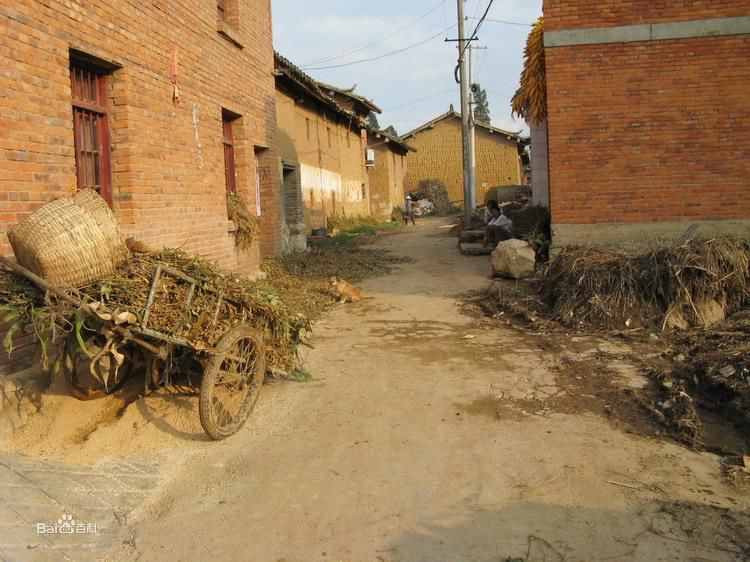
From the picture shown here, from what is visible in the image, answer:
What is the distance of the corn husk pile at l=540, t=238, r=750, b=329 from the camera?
753cm

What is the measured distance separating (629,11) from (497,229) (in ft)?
17.5

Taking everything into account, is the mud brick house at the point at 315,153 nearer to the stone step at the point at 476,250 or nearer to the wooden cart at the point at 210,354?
the stone step at the point at 476,250

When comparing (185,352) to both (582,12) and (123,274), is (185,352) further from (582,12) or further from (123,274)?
(582,12)

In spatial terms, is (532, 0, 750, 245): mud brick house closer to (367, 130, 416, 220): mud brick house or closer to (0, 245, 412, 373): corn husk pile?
(0, 245, 412, 373): corn husk pile

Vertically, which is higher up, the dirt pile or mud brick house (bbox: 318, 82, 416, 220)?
mud brick house (bbox: 318, 82, 416, 220)

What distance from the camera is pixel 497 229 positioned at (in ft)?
45.1

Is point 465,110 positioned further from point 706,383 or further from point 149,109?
point 706,383

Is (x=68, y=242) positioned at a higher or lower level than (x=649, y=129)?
lower

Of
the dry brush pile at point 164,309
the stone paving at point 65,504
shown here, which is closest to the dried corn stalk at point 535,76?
the dry brush pile at point 164,309

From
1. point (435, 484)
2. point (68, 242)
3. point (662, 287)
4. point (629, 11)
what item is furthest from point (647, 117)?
point (68, 242)

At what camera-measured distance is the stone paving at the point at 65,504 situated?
11.3 ft

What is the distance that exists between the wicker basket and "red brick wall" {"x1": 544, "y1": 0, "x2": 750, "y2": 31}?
776 cm

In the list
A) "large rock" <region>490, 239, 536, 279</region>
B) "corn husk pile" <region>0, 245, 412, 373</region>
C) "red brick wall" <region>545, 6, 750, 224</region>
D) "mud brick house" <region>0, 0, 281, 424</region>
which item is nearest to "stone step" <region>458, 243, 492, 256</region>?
"large rock" <region>490, 239, 536, 279</region>

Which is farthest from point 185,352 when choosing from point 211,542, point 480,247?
point 480,247
